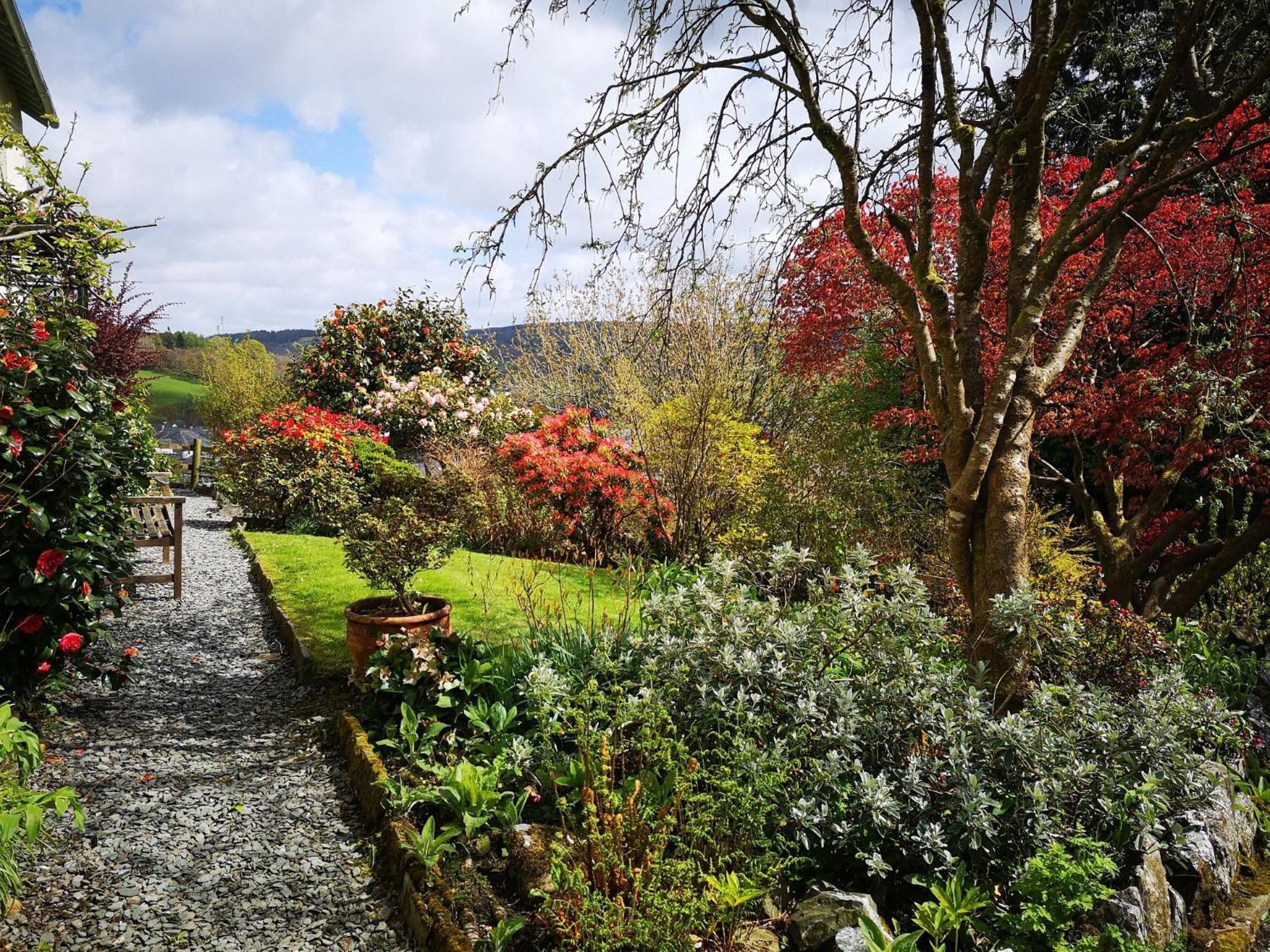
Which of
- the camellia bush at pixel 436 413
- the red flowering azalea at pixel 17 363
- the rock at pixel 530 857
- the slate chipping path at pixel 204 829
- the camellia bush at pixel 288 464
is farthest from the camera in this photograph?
the camellia bush at pixel 436 413

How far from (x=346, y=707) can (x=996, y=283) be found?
17.8 ft

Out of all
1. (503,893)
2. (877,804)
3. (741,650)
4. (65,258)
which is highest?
(65,258)

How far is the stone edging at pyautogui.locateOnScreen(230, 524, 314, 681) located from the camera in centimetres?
496

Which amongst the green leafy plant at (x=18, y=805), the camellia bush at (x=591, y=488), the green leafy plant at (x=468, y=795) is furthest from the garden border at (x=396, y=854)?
the camellia bush at (x=591, y=488)

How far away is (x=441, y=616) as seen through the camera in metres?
4.58

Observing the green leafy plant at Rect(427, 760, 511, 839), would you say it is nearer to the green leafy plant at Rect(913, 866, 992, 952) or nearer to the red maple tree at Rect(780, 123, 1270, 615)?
the green leafy plant at Rect(913, 866, 992, 952)

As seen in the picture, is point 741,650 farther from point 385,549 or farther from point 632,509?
point 632,509

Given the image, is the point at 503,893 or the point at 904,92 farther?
the point at 904,92

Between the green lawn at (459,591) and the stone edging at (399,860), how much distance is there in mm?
1063

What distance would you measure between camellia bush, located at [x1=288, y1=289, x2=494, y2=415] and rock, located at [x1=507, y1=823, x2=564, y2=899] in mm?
11129

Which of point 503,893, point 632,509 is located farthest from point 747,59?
point 632,509

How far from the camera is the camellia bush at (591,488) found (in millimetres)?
8883

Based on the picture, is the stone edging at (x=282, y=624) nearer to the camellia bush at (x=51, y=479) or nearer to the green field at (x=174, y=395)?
the camellia bush at (x=51, y=479)

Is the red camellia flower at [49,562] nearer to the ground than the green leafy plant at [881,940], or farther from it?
farther from it
